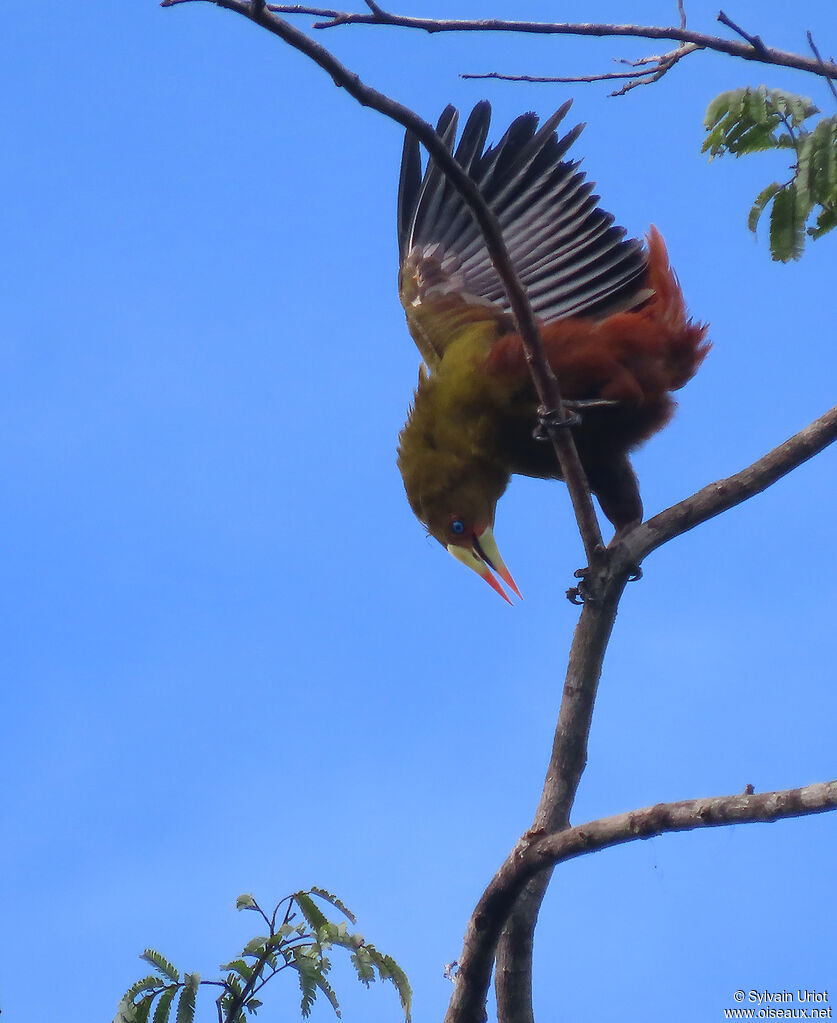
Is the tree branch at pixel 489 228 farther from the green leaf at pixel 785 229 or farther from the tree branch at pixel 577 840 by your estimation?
the tree branch at pixel 577 840

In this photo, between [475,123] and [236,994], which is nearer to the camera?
[236,994]

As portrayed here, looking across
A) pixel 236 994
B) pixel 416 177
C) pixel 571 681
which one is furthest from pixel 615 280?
pixel 236 994

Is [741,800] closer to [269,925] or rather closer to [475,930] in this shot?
[475,930]

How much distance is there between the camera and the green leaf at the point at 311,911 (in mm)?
3643

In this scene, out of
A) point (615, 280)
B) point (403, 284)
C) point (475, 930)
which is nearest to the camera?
point (475, 930)

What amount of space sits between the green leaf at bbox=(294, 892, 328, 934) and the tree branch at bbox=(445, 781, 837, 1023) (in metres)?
0.53

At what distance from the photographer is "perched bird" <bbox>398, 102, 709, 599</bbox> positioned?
15.7 ft

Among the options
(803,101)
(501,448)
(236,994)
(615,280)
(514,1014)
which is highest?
(615,280)

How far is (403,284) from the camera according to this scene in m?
5.83

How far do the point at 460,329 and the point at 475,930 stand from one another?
115 inches

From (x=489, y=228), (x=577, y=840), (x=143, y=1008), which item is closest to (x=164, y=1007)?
(x=143, y=1008)

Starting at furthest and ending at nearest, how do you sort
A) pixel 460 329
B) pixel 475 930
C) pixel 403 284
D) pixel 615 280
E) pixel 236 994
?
pixel 403 284
pixel 460 329
pixel 615 280
pixel 236 994
pixel 475 930

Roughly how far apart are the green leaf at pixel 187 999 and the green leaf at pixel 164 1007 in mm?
28

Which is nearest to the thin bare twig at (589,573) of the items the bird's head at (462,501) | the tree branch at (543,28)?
the tree branch at (543,28)
